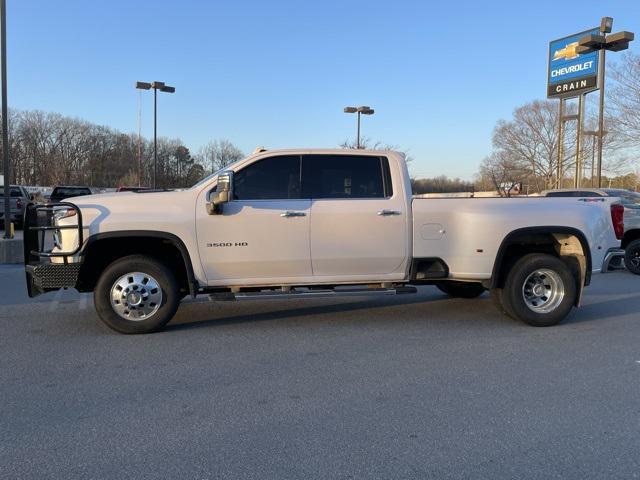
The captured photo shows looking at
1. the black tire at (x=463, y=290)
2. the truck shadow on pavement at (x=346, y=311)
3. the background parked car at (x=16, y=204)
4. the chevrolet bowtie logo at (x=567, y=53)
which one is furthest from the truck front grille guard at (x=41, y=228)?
the chevrolet bowtie logo at (x=567, y=53)

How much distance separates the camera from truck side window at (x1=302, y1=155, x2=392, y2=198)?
6.41 m

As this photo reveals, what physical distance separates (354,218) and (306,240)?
24.0 inches

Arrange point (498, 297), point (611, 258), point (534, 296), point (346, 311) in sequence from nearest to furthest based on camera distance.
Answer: point (534, 296)
point (611, 258)
point (498, 297)
point (346, 311)

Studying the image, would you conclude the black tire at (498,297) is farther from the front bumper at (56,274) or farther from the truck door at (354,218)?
the front bumper at (56,274)

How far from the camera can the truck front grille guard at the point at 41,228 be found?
5.78 m

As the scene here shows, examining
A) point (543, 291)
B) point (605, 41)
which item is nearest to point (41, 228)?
point (543, 291)

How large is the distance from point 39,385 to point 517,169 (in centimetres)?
5514

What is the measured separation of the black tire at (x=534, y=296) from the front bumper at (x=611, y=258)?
50 cm

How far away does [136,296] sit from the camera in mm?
6035

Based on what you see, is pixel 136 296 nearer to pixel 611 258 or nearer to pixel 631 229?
pixel 611 258

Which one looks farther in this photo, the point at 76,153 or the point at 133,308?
the point at 76,153

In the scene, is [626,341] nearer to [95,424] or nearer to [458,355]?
[458,355]

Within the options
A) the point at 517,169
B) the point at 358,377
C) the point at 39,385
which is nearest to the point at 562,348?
the point at 358,377

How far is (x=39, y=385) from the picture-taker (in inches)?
179
